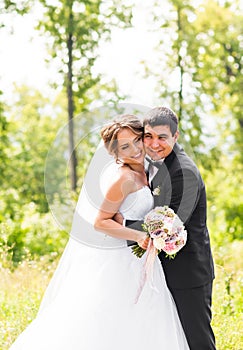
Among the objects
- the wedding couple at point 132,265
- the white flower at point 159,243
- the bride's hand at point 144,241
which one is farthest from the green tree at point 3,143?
the white flower at point 159,243

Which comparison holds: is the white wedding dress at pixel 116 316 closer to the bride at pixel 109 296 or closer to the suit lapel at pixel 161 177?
the bride at pixel 109 296

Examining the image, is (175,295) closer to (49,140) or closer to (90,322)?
(90,322)

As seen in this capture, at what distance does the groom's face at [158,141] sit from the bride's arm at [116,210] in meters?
0.20

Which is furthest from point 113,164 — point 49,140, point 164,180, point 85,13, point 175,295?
point 49,140

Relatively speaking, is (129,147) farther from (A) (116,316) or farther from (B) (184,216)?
(A) (116,316)

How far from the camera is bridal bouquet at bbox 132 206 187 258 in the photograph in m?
3.53

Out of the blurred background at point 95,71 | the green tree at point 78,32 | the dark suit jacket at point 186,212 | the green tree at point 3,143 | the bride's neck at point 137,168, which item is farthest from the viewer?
the green tree at point 3,143

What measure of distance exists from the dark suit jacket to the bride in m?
0.10

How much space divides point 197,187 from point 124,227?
47 centimetres

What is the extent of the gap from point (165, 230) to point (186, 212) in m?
0.22

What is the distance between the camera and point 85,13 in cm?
1001

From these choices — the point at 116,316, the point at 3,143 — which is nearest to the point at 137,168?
the point at 116,316

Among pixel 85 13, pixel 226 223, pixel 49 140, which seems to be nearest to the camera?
pixel 85 13

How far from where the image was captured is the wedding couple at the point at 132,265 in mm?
3641
